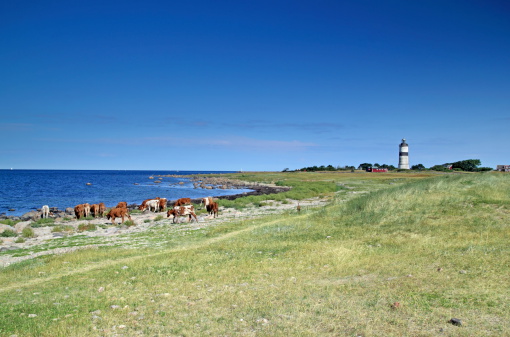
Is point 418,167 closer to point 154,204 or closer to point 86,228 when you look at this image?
point 154,204

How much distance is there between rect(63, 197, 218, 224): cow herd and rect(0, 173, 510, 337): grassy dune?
10.1 m

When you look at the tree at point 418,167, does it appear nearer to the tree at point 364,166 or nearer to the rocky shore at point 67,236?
the tree at point 364,166

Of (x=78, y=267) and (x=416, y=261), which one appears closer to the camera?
(x=416, y=261)

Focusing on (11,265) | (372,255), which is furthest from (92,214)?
(372,255)

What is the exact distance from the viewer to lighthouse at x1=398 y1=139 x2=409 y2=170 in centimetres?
14438

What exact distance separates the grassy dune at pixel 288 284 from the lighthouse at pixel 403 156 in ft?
435

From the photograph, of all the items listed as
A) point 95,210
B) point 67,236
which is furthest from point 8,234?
point 95,210

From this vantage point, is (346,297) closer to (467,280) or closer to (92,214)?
(467,280)

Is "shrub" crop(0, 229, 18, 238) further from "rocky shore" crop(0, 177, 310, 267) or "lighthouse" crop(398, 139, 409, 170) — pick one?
"lighthouse" crop(398, 139, 409, 170)

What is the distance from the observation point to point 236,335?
7.75 metres

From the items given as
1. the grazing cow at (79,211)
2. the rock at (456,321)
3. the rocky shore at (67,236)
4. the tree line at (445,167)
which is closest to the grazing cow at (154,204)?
the rocky shore at (67,236)

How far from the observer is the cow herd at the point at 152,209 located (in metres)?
31.4

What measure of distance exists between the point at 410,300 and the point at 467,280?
8.96 feet

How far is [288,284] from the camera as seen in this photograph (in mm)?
11344
